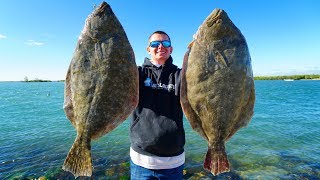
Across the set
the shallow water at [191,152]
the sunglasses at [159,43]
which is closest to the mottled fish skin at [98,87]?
the sunglasses at [159,43]

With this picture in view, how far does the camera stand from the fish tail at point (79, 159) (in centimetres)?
420

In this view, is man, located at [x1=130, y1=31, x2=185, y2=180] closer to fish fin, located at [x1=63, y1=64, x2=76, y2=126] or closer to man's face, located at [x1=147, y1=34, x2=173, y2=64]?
man's face, located at [x1=147, y1=34, x2=173, y2=64]

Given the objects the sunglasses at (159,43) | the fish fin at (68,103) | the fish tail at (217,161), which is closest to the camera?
the fish tail at (217,161)

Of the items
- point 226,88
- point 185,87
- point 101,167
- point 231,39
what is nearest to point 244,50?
point 231,39

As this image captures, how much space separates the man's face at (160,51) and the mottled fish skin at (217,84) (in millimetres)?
905

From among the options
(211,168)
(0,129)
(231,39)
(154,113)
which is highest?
(231,39)

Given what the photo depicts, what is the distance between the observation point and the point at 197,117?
4195 millimetres

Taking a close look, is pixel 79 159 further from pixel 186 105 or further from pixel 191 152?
pixel 191 152

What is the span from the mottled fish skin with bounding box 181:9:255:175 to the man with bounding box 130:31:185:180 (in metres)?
0.73

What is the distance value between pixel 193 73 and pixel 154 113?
120cm

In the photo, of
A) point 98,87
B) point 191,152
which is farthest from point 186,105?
point 191,152

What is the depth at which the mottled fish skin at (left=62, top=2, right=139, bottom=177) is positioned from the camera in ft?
13.5

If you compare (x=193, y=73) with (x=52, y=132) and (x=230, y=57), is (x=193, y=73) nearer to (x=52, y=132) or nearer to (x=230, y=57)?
(x=230, y=57)

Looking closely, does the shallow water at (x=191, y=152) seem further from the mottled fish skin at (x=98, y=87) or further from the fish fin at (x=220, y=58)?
the fish fin at (x=220, y=58)
